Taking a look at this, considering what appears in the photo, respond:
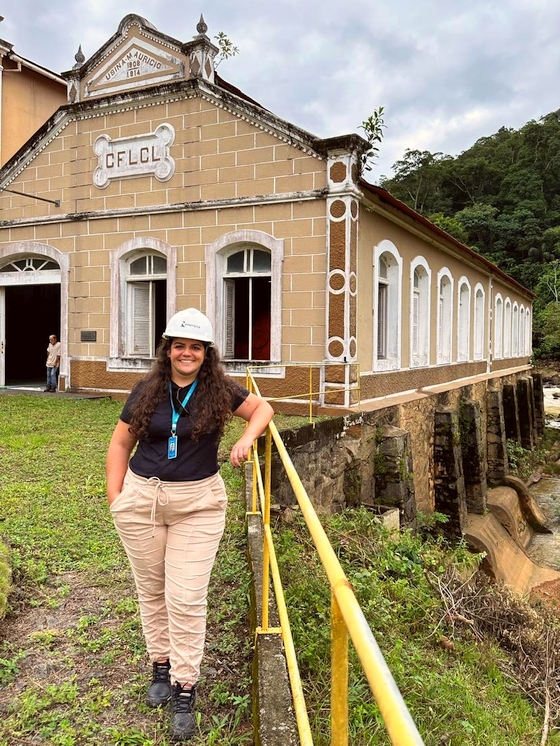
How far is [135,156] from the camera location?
39.2 feet

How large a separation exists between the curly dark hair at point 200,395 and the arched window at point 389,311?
9304 mm

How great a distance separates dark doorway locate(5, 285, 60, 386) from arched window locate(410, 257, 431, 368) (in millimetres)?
9502

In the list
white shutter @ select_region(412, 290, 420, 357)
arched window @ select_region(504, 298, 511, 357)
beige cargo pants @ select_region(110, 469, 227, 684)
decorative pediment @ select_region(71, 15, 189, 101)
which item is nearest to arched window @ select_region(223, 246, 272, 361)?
white shutter @ select_region(412, 290, 420, 357)

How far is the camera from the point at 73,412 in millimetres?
10516

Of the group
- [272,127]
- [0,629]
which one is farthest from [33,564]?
[272,127]

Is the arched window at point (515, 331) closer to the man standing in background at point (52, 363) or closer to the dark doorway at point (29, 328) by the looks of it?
the dark doorway at point (29, 328)

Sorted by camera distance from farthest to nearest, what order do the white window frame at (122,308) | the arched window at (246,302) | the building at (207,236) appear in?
the white window frame at (122,308)
the arched window at (246,302)
the building at (207,236)

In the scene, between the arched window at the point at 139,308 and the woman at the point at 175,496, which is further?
the arched window at the point at 139,308

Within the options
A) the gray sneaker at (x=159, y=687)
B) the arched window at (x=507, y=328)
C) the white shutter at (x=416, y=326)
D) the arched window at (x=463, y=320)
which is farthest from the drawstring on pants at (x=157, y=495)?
the arched window at (x=507, y=328)

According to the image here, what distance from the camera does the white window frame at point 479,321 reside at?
19.4 m

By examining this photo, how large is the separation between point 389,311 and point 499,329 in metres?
12.5

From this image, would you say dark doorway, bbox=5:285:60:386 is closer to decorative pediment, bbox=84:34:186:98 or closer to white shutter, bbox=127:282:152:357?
white shutter, bbox=127:282:152:357

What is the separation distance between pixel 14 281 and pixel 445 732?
1291cm

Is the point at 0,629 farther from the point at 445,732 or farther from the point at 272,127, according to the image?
the point at 272,127
